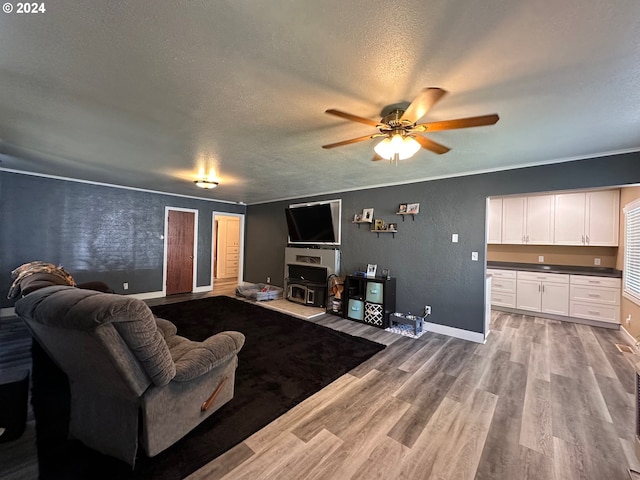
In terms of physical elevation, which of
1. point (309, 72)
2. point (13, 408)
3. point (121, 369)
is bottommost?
point (13, 408)

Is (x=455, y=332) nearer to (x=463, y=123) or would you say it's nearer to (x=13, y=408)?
(x=463, y=123)

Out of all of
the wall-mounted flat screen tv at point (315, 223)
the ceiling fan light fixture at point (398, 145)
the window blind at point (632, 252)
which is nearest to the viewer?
the ceiling fan light fixture at point (398, 145)

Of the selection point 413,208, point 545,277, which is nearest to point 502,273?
point 545,277

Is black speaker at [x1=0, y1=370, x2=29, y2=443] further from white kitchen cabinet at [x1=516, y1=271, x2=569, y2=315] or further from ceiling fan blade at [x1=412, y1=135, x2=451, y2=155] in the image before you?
white kitchen cabinet at [x1=516, y1=271, x2=569, y2=315]

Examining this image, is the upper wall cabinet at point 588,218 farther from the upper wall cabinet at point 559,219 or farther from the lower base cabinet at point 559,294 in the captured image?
the lower base cabinet at point 559,294

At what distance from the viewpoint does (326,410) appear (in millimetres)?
2059

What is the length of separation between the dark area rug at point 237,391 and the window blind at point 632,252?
12.5 feet

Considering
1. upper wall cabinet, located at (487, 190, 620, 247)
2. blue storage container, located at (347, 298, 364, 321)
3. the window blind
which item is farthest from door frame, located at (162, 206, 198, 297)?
the window blind

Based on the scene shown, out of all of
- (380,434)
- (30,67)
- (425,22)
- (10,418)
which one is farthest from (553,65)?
(10,418)

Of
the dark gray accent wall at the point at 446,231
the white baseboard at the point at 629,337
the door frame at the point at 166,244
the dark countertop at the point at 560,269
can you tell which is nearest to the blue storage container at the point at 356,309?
the dark gray accent wall at the point at 446,231

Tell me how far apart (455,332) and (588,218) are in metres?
3.33

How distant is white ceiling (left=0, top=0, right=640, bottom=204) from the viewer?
1158mm

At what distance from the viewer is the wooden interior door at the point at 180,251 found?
615 centimetres

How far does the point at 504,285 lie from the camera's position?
16.8ft
